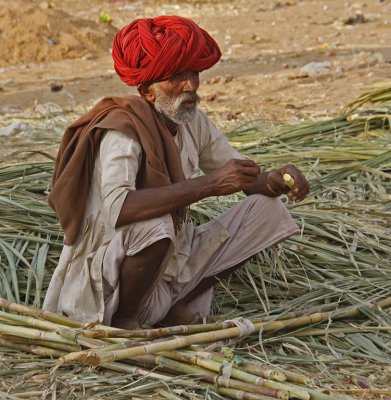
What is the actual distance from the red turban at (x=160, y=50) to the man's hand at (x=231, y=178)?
42cm

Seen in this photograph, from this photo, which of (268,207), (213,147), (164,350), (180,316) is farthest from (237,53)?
(164,350)

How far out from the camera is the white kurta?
357 centimetres

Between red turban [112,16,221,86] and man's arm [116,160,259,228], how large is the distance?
16.8 inches

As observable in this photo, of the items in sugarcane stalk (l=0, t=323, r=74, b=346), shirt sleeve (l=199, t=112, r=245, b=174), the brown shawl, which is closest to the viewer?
sugarcane stalk (l=0, t=323, r=74, b=346)

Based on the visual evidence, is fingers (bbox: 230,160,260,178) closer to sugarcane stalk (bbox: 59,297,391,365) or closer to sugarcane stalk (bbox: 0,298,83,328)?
sugarcane stalk (bbox: 59,297,391,365)

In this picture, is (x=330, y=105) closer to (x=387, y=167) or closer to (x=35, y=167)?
(x=387, y=167)

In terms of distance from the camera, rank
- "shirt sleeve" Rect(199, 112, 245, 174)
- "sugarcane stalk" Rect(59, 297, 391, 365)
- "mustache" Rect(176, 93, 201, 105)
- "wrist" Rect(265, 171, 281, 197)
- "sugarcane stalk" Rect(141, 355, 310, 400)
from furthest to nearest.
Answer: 1. "shirt sleeve" Rect(199, 112, 245, 174)
2. "wrist" Rect(265, 171, 281, 197)
3. "mustache" Rect(176, 93, 201, 105)
4. "sugarcane stalk" Rect(59, 297, 391, 365)
5. "sugarcane stalk" Rect(141, 355, 310, 400)

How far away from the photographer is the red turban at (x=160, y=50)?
3.69 meters

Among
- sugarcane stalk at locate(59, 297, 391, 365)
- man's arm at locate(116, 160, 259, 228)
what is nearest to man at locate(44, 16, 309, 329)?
man's arm at locate(116, 160, 259, 228)

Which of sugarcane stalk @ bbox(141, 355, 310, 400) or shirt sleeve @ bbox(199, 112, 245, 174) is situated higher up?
shirt sleeve @ bbox(199, 112, 245, 174)

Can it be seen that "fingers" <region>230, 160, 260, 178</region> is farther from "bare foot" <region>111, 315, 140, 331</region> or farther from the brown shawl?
"bare foot" <region>111, 315, 140, 331</region>

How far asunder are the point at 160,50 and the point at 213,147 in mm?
518

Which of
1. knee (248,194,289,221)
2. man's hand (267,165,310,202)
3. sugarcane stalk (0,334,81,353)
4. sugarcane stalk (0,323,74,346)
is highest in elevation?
man's hand (267,165,310,202)

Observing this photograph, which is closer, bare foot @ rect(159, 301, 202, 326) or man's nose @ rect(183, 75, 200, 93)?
man's nose @ rect(183, 75, 200, 93)
